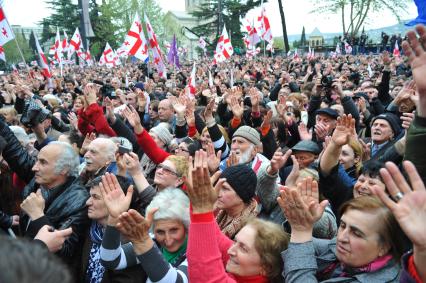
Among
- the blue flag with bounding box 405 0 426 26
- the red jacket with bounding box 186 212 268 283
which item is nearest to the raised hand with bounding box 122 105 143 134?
the red jacket with bounding box 186 212 268 283

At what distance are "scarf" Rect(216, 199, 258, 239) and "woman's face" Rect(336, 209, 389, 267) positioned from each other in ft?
3.17

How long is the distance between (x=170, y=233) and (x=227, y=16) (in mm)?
45543

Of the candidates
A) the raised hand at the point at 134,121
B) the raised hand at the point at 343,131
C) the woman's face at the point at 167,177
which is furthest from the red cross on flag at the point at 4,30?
the raised hand at the point at 343,131

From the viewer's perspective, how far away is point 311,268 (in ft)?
6.25

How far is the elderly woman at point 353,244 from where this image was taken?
6.09 feet

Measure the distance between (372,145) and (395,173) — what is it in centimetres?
372

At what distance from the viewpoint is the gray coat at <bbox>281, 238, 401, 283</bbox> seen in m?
1.81

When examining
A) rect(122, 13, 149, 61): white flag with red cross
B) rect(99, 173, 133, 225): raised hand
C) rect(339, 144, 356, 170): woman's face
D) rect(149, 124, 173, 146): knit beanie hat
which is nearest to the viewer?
rect(99, 173, 133, 225): raised hand

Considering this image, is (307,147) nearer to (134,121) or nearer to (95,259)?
(134,121)

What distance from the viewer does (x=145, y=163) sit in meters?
4.89

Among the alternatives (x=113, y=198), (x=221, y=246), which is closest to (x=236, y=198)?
(x=221, y=246)

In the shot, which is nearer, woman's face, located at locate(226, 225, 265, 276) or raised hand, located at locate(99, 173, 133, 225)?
woman's face, located at locate(226, 225, 265, 276)

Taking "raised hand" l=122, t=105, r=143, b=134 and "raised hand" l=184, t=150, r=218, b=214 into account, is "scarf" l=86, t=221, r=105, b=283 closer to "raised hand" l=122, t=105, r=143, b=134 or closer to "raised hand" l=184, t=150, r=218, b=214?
"raised hand" l=184, t=150, r=218, b=214

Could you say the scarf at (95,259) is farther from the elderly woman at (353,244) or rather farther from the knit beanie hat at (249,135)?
the knit beanie hat at (249,135)
